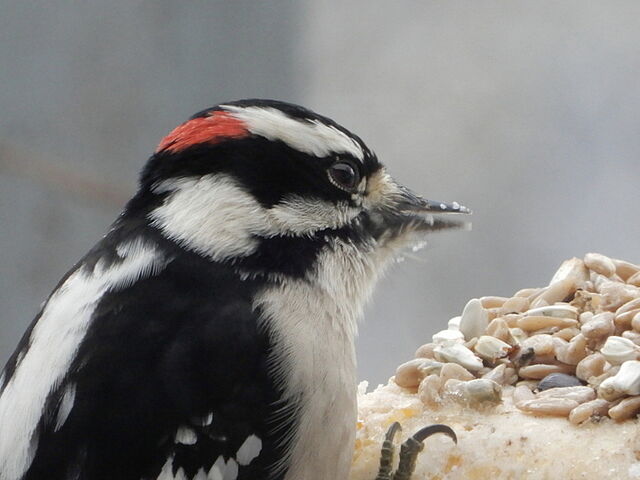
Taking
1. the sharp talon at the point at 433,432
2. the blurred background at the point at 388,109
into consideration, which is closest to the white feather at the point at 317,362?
the sharp talon at the point at 433,432

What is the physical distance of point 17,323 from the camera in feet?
12.4

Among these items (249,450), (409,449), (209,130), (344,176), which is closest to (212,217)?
(209,130)

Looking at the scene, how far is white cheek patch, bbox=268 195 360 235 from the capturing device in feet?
6.31

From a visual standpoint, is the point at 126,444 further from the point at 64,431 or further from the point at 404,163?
the point at 404,163

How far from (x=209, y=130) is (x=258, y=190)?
0.13 metres

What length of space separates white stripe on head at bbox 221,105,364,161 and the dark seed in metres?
0.53

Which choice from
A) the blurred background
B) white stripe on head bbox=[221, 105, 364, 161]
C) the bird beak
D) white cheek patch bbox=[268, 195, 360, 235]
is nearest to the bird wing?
white cheek patch bbox=[268, 195, 360, 235]

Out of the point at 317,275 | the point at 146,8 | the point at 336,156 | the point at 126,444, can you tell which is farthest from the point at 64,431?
the point at 146,8

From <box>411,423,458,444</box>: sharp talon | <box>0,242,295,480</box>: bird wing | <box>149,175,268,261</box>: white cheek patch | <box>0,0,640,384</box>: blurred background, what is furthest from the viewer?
<box>0,0,640,384</box>: blurred background

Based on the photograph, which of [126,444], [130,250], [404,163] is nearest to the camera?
[126,444]

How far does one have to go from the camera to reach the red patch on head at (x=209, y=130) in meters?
1.92

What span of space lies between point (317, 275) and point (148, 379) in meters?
0.37

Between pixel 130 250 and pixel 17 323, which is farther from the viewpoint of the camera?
pixel 17 323

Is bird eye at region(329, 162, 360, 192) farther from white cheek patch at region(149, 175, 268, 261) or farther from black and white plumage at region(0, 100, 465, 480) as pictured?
white cheek patch at region(149, 175, 268, 261)
